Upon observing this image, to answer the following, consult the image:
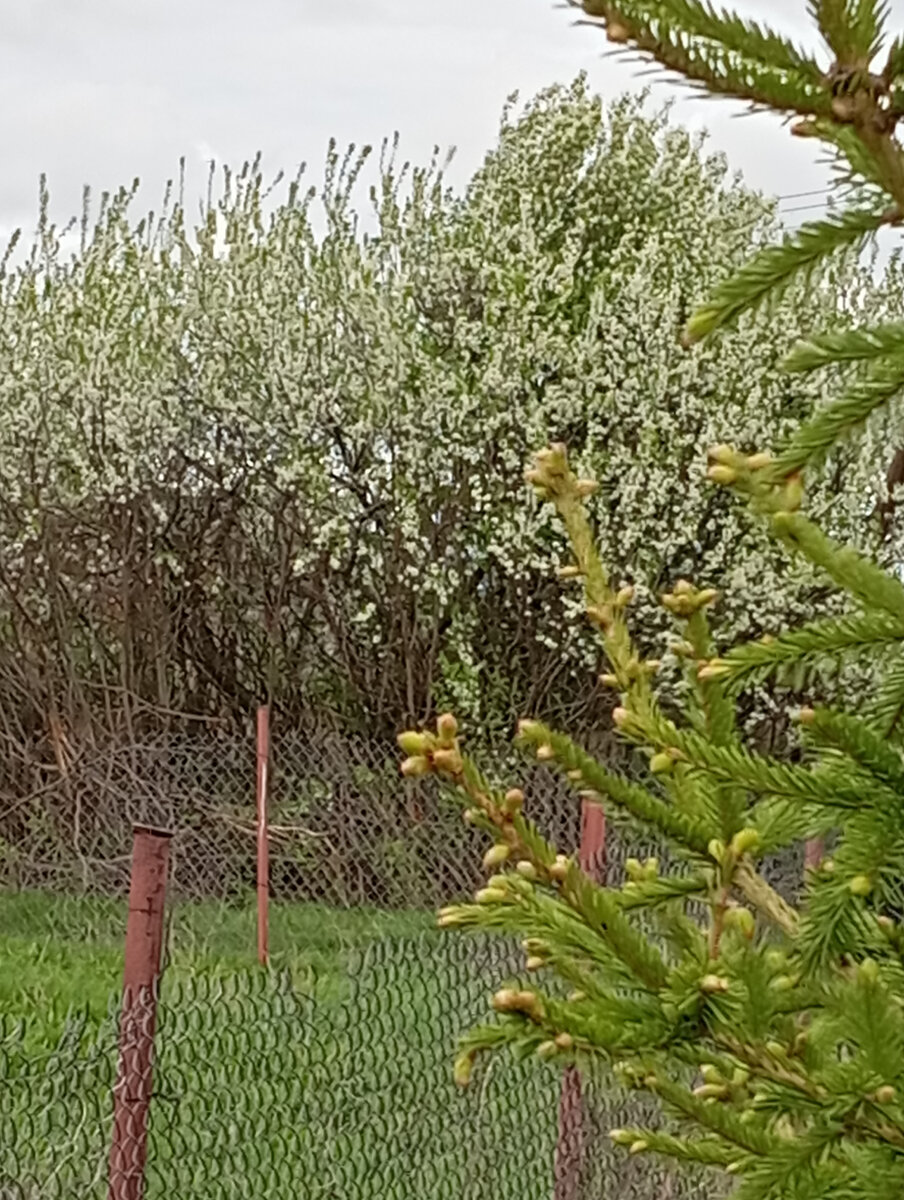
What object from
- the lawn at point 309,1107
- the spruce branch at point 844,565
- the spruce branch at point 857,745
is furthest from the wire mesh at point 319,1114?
the spruce branch at point 857,745

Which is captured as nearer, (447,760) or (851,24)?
(851,24)

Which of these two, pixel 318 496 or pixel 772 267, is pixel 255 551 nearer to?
pixel 318 496

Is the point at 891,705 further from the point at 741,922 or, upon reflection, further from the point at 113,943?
the point at 113,943

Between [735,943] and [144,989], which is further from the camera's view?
[144,989]

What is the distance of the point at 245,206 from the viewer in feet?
41.1

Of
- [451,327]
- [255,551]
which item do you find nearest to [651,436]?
[451,327]

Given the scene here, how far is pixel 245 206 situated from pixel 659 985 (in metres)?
12.0

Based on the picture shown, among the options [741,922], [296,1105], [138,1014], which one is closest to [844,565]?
[741,922]

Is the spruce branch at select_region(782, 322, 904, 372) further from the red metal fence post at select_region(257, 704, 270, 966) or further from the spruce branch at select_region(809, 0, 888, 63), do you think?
the red metal fence post at select_region(257, 704, 270, 966)

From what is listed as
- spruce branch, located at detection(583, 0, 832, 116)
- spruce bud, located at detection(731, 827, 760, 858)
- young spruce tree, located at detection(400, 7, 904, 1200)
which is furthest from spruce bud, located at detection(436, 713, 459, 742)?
spruce branch, located at detection(583, 0, 832, 116)

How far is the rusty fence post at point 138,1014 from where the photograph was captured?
2.61m

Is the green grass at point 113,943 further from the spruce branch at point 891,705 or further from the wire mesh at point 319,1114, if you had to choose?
the spruce branch at point 891,705

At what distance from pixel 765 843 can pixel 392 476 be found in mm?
10197

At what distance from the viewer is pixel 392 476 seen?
11453 mm
